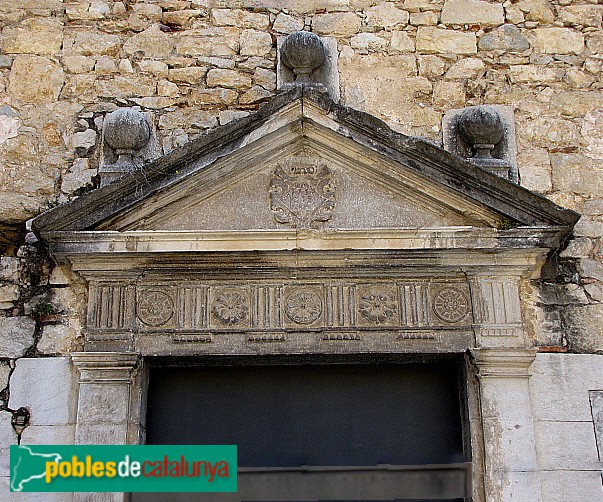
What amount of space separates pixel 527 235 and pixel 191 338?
168 centimetres

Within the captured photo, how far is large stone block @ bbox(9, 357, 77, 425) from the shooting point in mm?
4066

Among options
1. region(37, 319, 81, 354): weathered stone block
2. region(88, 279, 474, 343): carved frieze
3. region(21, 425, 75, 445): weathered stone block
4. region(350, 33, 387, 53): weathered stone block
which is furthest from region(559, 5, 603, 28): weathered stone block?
region(21, 425, 75, 445): weathered stone block

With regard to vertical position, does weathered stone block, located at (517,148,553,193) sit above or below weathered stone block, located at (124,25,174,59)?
below

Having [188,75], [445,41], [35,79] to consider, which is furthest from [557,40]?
[35,79]

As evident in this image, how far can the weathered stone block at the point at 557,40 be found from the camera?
4.90 meters

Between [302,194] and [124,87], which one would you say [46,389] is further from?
[124,87]

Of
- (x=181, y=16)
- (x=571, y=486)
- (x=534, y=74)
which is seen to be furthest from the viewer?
(x=181, y=16)

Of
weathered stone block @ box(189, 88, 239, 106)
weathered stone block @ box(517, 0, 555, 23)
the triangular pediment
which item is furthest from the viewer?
weathered stone block @ box(517, 0, 555, 23)

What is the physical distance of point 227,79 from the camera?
4820 millimetres

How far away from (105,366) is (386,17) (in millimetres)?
2516

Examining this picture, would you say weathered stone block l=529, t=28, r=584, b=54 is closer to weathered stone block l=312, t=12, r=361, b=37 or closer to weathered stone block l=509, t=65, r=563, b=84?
weathered stone block l=509, t=65, r=563, b=84

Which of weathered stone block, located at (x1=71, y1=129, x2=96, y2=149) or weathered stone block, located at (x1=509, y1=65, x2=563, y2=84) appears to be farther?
weathered stone block, located at (x1=509, y1=65, x2=563, y2=84)

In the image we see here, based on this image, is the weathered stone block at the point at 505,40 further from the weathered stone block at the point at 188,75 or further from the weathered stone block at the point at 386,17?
the weathered stone block at the point at 188,75

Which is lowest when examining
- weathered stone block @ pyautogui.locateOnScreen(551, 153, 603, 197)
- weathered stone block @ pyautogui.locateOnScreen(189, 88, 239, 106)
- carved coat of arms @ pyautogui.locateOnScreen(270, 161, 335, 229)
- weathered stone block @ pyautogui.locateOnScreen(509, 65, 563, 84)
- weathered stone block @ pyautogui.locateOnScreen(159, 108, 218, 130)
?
carved coat of arms @ pyautogui.locateOnScreen(270, 161, 335, 229)
